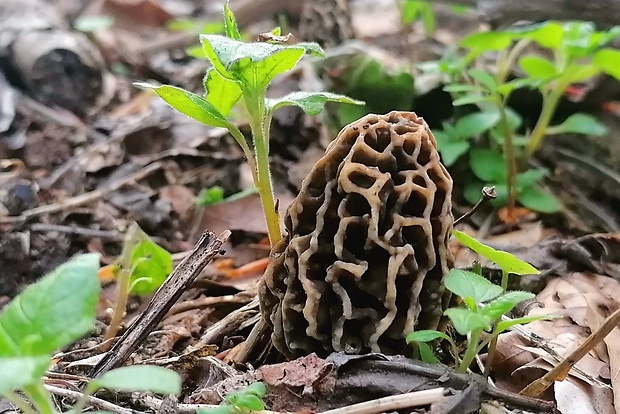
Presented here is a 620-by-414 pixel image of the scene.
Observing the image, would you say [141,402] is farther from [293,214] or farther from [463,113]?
[463,113]

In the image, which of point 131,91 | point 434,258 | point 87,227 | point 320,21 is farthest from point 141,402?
point 131,91

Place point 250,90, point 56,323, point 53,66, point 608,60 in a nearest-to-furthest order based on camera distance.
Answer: point 56,323 < point 250,90 < point 608,60 < point 53,66

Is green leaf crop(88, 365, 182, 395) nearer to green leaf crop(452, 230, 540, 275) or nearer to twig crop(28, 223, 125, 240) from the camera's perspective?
green leaf crop(452, 230, 540, 275)

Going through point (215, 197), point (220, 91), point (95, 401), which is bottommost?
point (215, 197)

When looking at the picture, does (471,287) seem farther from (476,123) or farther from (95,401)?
(476,123)

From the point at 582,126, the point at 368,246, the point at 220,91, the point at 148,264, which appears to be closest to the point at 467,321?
the point at 368,246

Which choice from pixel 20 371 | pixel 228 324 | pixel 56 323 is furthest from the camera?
pixel 228 324

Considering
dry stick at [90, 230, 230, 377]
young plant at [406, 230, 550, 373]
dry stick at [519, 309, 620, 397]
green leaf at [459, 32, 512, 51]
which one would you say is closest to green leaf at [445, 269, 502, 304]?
young plant at [406, 230, 550, 373]

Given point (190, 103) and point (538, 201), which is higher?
point (190, 103)
